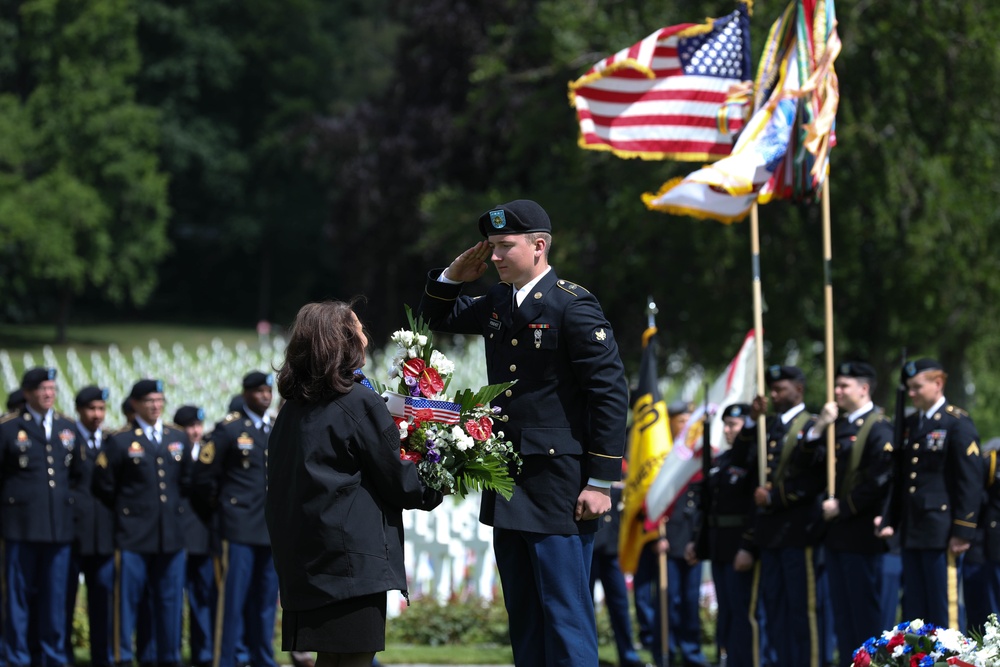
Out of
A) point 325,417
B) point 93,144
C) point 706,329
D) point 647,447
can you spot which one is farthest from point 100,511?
point 93,144

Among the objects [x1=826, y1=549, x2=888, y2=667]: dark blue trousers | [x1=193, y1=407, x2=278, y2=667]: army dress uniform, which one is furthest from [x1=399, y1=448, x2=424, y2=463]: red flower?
[x1=193, y1=407, x2=278, y2=667]: army dress uniform

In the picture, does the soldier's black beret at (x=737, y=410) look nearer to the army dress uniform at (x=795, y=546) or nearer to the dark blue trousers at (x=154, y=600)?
the army dress uniform at (x=795, y=546)

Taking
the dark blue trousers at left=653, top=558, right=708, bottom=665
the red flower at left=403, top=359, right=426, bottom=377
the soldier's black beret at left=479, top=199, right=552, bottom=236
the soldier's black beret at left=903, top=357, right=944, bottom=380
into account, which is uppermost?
the soldier's black beret at left=479, top=199, right=552, bottom=236

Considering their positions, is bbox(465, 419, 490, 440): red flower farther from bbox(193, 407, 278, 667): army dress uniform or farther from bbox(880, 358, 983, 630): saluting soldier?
bbox(193, 407, 278, 667): army dress uniform

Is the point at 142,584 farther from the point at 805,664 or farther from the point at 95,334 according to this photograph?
the point at 95,334

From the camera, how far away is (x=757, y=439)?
973 cm

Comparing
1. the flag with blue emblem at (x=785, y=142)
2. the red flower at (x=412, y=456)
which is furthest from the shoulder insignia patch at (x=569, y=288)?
the flag with blue emblem at (x=785, y=142)

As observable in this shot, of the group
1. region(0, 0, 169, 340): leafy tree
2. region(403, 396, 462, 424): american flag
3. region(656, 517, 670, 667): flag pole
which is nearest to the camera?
region(403, 396, 462, 424): american flag

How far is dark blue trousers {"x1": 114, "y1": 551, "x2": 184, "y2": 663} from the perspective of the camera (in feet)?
35.5

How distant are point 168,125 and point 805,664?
52735 millimetres

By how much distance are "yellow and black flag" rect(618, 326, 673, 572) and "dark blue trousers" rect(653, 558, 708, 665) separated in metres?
0.78

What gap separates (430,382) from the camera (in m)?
5.72

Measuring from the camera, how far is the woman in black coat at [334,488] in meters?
5.30

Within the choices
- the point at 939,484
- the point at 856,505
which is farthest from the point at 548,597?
the point at 939,484
